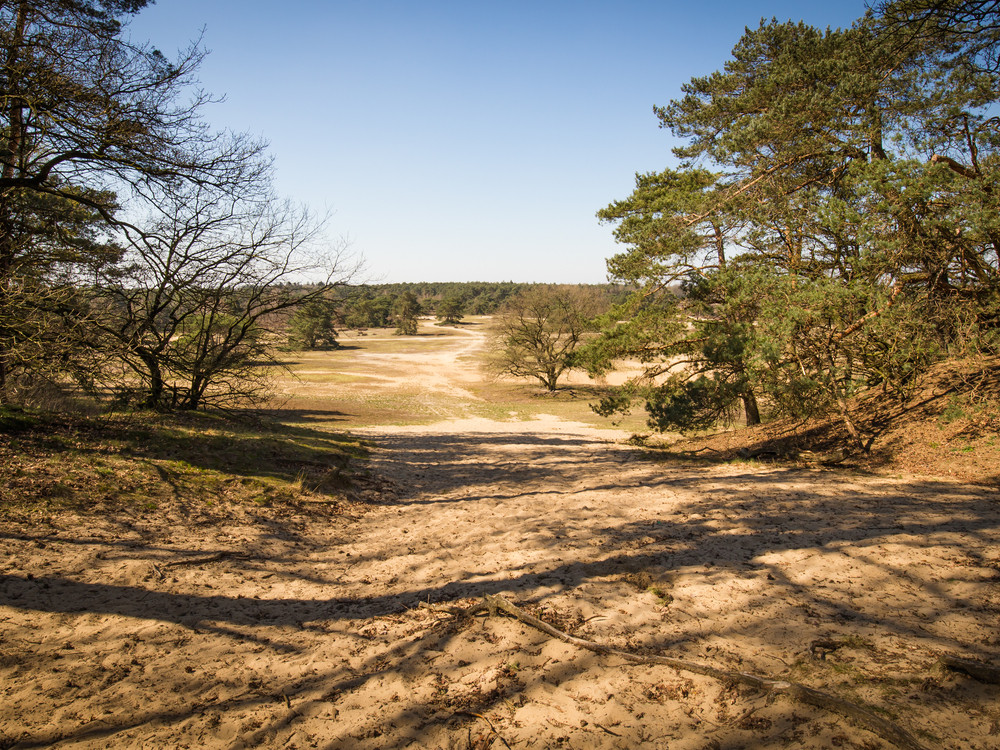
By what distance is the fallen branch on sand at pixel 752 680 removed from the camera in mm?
2379

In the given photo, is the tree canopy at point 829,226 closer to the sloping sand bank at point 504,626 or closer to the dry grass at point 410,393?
→ the sloping sand bank at point 504,626

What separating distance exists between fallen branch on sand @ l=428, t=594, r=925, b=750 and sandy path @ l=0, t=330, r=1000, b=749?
65mm

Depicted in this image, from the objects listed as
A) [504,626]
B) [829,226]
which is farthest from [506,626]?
[829,226]

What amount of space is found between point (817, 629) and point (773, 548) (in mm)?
1660

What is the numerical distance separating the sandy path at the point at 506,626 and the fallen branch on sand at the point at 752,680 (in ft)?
0.21

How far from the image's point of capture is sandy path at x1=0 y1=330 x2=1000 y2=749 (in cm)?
270

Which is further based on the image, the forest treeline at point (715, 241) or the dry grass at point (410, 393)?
the dry grass at point (410, 393)

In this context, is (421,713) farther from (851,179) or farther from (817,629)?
(851,179)

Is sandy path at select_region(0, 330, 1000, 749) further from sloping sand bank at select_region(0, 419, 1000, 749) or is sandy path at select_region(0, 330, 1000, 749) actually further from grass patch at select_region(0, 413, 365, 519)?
grass patch at select_region(0, 413, 365, 519)

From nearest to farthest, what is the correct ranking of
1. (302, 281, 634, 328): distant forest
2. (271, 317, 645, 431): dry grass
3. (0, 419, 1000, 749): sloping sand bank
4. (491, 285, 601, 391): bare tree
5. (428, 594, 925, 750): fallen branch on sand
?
(428, 594, 925, 750): fallen branch on sand → (0, 419, 1000, 749): sloping sand bank → (302, 281, 634, 328): distant forest → (271, 317, 645, 431): dry grass → (491, 285, 601, 391): bare tree

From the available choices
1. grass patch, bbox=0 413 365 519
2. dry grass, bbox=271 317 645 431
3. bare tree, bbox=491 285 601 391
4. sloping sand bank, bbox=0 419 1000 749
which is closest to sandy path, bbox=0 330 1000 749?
sloping sand bank, bbox=0 419 1000 749

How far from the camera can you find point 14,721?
2.61 meters

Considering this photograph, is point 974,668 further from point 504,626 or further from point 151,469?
point 151,469

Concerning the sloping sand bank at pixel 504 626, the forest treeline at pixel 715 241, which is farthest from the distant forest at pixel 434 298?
the sloping sand bank at pixel 504 626
